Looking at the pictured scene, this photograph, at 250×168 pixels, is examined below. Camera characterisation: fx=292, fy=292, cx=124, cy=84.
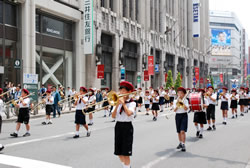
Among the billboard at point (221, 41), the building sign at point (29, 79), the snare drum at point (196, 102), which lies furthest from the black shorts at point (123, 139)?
the billboard at point (221, 41)

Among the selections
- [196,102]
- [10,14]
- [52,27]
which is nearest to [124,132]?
[196,102]

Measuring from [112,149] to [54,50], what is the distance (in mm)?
20787

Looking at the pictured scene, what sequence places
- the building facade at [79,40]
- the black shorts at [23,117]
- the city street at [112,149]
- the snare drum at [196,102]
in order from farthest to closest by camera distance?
the building facade at [79,40], the black shorts at [23,117], the snare drum at [196,102], the city street at [112,149]

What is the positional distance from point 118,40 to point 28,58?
14319mm

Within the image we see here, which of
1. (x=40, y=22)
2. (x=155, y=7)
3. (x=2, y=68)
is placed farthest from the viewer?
(x=155, y=7)

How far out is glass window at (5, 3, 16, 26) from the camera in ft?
73.4

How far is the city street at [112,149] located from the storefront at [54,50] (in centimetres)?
1516

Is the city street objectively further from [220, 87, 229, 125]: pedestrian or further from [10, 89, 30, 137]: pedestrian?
[220, 87, 229, 125]: pedestrian

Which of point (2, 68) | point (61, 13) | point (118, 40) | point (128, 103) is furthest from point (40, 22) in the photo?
point (128, 103)

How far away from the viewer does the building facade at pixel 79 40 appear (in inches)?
911

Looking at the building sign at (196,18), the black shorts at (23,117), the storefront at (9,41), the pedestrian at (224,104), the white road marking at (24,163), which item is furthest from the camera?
the building sign at (196,18)

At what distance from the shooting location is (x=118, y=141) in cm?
538

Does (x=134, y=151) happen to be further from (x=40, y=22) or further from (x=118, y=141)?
(x=40, y=22)

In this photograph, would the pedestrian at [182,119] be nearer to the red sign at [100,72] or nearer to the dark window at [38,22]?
the dark window at [38,22]
